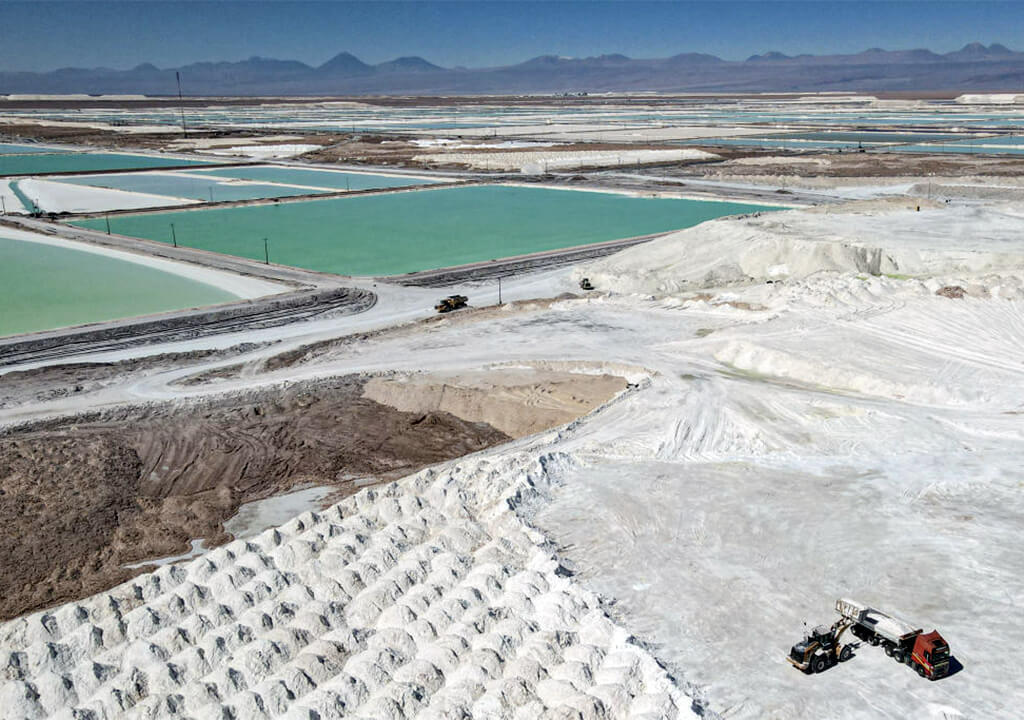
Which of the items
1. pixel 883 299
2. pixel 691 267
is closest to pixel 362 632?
pixel 883 299

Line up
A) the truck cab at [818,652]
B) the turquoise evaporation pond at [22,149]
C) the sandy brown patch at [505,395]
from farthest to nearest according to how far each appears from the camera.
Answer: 1. the turquoise evaporation pond at [22,149]
2. the sandy brown patch at [505,395]
3. the truck cab at [818,652]

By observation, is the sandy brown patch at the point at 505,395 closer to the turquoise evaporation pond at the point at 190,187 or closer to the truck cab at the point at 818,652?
the truck cab at the point at 818,652

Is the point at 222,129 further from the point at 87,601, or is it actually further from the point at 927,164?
the point at 87,601

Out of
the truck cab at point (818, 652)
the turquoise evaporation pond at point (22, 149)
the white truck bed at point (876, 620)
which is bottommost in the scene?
the turquoise evaporation pond at point (22, 149)

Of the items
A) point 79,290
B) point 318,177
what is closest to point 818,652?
point 79,290

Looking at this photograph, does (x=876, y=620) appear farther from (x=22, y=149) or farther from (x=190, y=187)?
(x=22, y=149)

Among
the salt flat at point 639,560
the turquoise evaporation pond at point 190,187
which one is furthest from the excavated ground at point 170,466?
the turquoise evaporation pond at point 190,187

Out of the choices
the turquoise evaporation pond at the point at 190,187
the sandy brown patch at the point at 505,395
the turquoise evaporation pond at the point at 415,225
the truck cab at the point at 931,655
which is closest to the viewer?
the truck cab at the point at 931,655
